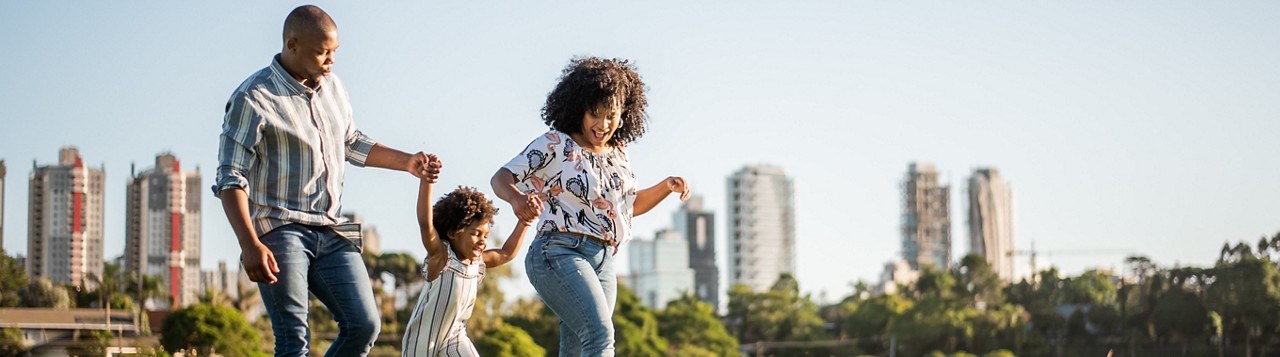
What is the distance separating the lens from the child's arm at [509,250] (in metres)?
7.30

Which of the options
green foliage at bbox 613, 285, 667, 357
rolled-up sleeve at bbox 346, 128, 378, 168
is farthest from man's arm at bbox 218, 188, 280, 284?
green foliage at bbox 613, 285, 667, 357

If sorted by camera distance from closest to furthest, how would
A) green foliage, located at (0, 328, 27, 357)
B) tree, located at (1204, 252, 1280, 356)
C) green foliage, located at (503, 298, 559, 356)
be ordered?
green foliage, located at (0, 328, 27, 357) < tree, located at (1204, 252, 1280, 356) < green foliage, located at (503, 298, 559, 356)

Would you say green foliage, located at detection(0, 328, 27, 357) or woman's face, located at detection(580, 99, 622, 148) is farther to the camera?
green foliage, located at detection(0, 328, 27, 357)

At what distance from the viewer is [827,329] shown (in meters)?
117

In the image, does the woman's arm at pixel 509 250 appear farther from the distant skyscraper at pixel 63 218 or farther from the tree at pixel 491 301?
the distant skyscraper at pixel 63 218

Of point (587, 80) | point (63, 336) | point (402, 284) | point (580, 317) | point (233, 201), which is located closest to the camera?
point (233, 201)

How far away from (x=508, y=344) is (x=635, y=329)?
15.6 meters

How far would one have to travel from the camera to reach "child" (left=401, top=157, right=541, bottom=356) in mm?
7148

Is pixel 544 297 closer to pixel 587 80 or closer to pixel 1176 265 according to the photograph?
pixel 587 80

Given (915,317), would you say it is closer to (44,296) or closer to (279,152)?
(44,296)

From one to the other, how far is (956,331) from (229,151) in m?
96.7

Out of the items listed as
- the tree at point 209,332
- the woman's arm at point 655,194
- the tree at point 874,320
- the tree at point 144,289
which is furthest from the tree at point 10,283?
the woman's arm at point 655,194

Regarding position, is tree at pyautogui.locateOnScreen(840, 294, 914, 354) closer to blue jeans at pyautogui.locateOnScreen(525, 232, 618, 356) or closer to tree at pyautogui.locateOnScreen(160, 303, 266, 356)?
tree at pyautogui.locateOnScreen(160, 303, 266, 356)

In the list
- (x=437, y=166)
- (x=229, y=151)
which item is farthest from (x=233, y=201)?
(x=437, y=166)
